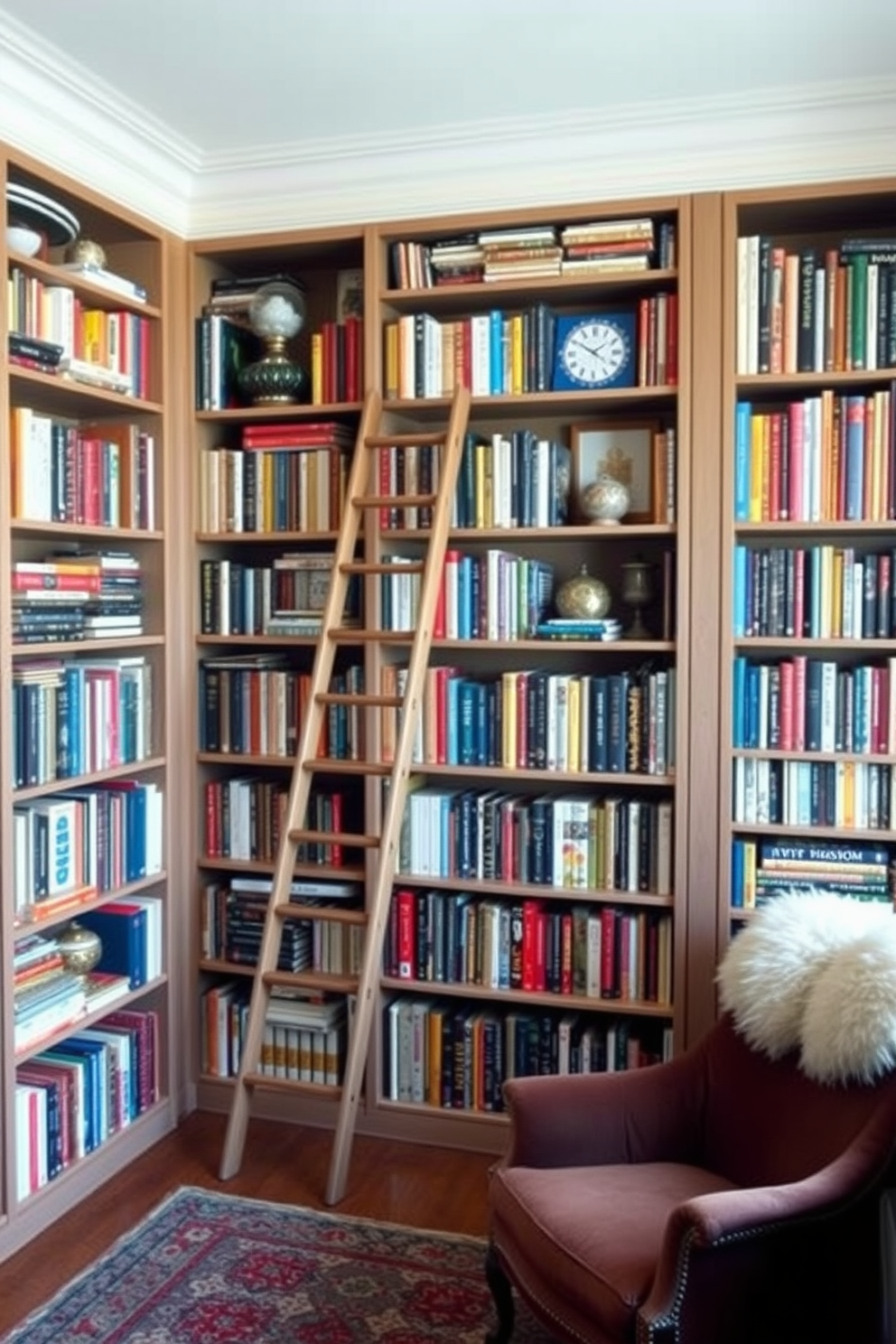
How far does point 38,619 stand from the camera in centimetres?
271

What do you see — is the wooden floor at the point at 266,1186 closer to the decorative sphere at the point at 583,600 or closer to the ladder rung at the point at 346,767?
the ladder rung at the point at 346,767

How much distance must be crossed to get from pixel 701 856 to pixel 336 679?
113 centimetres

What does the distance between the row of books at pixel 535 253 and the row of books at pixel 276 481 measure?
50cm

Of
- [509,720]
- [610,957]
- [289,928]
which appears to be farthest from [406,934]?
[509,720]

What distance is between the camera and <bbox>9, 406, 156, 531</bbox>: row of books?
267cm

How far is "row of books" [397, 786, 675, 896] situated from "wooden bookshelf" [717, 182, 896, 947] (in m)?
0.20

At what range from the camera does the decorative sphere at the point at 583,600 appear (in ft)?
9.88

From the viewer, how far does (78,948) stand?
295cm

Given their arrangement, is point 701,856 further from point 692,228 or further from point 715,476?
point 692,228

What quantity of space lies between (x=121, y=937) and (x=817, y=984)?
1851 millimetres

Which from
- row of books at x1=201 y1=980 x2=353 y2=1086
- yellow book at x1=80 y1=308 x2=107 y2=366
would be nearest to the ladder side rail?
row of books at x1=201 y1=980 x2=353 y2=1086

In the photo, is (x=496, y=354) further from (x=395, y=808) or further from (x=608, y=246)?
(x=395, y=808)

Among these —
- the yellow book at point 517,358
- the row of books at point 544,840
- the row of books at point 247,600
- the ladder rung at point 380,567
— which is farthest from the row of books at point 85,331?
the row of books at point 544,840

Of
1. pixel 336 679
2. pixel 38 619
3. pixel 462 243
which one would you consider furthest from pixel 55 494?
pixel 462 243
